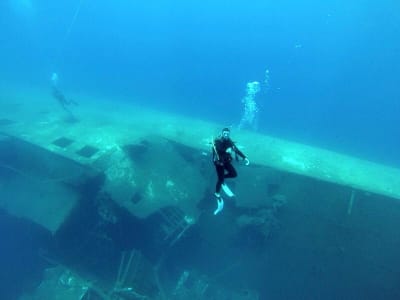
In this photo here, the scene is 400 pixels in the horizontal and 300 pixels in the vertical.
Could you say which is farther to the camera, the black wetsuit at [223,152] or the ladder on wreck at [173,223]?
the ladder on wreck at [173,223]

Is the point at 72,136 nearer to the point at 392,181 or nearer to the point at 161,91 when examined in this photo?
the point at 392,181

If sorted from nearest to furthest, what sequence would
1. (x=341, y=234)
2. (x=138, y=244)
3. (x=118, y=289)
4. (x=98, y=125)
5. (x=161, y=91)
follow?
1. (x=118, y=289)
2. (x=341, y=234)
3. (x=138, y=244)
4. (x=98, y=125)
5. (x=161, y=91)

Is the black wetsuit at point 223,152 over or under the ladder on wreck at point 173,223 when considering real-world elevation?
over

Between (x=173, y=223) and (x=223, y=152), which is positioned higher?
(x=223, y=152)

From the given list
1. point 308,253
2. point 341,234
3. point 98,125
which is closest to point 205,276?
point 308,253

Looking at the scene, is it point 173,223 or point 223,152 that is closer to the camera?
point 223,152

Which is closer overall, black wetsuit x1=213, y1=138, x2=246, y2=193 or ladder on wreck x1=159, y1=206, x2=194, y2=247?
black wetsuit x1=213, y1=138, x2=246, y2=193

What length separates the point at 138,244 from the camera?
375 inches

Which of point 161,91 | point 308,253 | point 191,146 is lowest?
point 308,253

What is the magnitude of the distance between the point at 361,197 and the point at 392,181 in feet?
8.30

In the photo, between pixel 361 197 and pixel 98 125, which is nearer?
pixel 361 197

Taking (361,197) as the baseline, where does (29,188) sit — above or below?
below

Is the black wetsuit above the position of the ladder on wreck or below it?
above

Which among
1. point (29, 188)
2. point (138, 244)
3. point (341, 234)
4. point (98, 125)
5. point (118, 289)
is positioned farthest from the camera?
point (98, 125)
